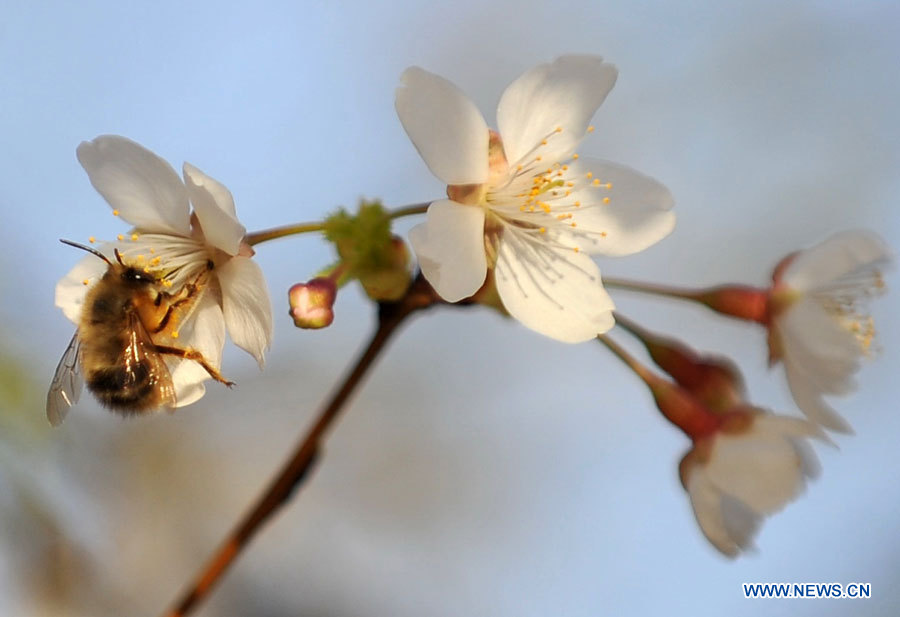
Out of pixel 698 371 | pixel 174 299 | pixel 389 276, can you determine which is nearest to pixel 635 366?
pixel 698 371

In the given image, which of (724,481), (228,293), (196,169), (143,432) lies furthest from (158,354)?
(143,432)

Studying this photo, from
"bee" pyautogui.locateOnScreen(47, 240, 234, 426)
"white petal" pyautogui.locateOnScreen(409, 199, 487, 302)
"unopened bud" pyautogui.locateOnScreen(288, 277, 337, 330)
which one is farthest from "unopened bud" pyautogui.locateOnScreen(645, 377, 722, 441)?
"bee" pyautogui.locateOnScreen(47, 240, 234, 426)

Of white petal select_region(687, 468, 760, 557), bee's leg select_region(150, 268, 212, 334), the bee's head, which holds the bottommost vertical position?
white petal select_region(687, 468, 760, 557)

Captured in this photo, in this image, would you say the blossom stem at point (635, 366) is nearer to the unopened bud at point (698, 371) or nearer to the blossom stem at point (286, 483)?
the unopened bud at point (698, 371)

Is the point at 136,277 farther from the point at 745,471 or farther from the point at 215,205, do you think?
the point at 745,471

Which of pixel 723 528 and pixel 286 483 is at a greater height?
pixel 286 483

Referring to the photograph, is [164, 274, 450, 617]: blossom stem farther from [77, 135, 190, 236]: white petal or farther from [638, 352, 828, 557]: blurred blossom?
[638, 352, 828, 557]: blurred blossom

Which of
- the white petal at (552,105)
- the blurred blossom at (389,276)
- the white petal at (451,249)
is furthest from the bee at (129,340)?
the white petal at (552,105)
